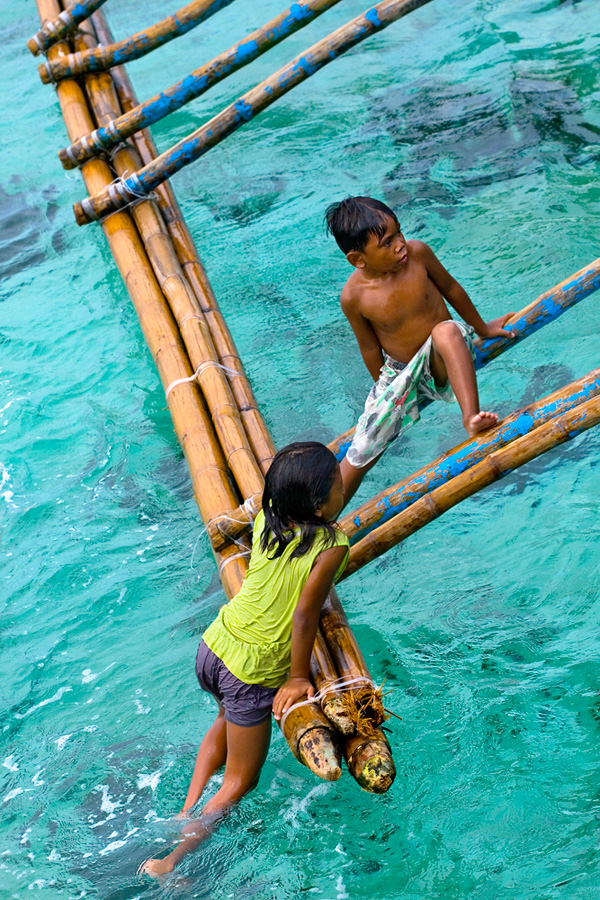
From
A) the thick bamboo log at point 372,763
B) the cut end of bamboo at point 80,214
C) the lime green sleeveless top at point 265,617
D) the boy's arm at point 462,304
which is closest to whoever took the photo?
the thick bamboo log at point 372,763

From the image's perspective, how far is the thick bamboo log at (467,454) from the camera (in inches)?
121

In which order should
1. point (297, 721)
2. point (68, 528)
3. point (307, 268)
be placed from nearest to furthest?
point (297, 721) < point (68, 528) < point (307, 268)

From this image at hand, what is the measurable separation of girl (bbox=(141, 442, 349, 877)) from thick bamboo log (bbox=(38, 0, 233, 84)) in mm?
4142

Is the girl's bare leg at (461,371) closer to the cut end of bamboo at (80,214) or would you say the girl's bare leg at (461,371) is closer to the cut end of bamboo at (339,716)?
the cut end of bamboo at (339,716)

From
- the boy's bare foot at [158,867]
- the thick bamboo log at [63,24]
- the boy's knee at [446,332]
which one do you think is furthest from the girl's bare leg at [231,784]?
the thick bamboo log at [63,24]

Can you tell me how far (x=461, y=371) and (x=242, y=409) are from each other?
1.40m

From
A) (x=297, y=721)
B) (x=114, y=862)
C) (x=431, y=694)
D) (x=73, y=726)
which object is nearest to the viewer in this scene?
(x=297, y=721)

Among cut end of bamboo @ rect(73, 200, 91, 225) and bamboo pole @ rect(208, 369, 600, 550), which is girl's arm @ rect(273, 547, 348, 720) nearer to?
A: bamboo pole @ rect(208, 369, 600, 550)


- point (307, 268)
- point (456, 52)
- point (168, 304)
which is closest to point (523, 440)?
point (168, 304)

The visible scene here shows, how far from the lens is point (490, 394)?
5375 millimetres

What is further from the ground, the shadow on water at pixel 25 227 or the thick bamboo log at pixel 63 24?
the thick bamboo log at pixel 63 24

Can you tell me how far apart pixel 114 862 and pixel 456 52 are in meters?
7.84

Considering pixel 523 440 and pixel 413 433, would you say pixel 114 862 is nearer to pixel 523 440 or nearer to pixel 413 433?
pixel 523 440

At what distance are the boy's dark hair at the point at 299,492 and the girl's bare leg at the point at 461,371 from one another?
69 centimetres
